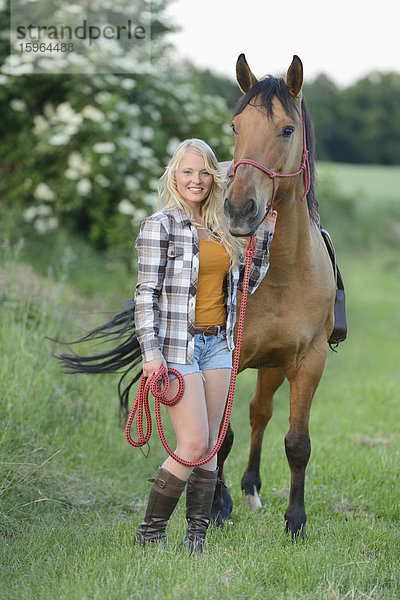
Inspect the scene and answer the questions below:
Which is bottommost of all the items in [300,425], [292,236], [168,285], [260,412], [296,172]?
[260,412]

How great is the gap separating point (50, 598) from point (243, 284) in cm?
160

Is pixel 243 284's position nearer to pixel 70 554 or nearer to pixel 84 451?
pixel 70 554

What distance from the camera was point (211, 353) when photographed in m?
3.11

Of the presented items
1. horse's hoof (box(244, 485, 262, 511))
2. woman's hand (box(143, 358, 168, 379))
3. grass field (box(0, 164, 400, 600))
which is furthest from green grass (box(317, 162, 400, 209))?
woman's hand (box(143, 358, 168, 379))

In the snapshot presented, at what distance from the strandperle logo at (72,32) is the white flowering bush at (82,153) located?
1.63 ft

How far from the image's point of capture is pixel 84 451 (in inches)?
186

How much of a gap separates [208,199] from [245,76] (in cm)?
65

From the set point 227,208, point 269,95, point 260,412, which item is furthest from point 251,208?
point 260,412

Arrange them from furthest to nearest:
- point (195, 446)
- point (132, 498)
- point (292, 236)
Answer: point (132, 498) < point (292, 236) < point (195, 446)

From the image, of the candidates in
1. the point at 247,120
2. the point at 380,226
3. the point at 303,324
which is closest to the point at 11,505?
the point at 303,324

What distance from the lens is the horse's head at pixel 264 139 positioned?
295 centimetres

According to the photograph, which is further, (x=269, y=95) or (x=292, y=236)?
(x=292, y=236)

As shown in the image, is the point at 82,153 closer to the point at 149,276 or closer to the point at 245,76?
the point at 245,76

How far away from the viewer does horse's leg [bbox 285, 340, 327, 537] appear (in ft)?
12.1
